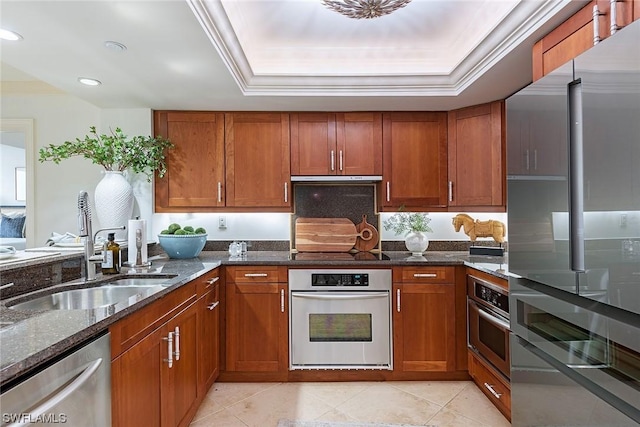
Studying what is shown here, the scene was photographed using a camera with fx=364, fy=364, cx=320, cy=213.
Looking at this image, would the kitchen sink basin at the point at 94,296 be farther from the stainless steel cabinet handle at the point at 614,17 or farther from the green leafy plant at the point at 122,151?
the stainless steel cabinet handle at the point at 614,17

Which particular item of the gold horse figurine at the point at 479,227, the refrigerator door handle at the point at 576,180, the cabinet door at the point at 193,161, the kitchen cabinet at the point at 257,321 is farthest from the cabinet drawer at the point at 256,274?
the refrigerator door handle at the point at 576,180

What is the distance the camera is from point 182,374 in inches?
77.2

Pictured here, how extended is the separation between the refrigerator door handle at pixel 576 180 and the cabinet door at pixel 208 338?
198 centimetres

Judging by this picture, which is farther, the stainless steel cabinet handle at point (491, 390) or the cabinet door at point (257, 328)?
the cabinet door at point (257, 328)

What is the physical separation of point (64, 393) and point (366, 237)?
8.55 ft

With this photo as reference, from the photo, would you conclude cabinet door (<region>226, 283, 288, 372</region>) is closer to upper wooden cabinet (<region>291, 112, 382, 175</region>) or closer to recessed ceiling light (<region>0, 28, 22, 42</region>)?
upper wooden cabinet (<region>291, 112, 382, 175</region>)

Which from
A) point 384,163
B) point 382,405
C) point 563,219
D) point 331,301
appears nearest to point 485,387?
point 382,405

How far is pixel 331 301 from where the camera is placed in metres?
2.74

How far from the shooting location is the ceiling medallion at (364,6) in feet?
6.41

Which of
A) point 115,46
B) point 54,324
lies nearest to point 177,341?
point 54,324

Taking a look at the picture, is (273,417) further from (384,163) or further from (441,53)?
(441,53)

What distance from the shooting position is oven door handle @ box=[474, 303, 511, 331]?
2150 millimetres

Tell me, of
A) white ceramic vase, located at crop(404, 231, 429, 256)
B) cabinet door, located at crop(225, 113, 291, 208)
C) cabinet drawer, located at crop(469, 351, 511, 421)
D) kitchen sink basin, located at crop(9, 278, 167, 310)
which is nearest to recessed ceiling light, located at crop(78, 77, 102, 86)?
cabinet door, located at crop(225, 113, 291, 208)

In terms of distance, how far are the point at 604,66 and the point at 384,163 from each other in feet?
6.80
